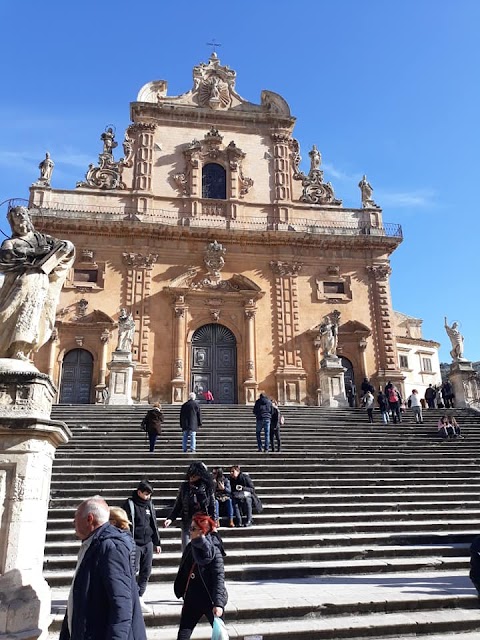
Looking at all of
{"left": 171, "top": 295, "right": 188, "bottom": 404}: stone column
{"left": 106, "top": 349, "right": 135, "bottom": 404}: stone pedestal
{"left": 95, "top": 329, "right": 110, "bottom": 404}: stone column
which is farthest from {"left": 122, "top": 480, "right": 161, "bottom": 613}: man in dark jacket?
{"left": 171, "top": 295, "right": 188, "bottom": 404}: stone column

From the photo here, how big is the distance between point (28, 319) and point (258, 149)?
24454 millimetres

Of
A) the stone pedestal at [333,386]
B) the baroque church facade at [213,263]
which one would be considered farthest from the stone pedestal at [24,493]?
the baroque church facade at [213,263]

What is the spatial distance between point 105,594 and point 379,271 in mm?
24707

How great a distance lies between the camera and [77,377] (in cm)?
2258

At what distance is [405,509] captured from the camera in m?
9.40

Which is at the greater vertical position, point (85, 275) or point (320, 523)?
point (85, 275)

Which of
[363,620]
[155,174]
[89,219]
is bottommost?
[363,620]

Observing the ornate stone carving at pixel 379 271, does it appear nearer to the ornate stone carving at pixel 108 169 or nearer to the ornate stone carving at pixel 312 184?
the ornate stone carving at pixel 312 184

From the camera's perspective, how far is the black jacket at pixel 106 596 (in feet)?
9.32

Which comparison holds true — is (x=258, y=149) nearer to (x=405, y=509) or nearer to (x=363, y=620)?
(x=405, y=509)

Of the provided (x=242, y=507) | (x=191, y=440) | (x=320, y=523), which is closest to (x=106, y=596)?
(x=242, y=507)

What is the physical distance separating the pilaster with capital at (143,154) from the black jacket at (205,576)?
2351cm

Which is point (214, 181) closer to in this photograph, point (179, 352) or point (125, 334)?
point (179, 352)

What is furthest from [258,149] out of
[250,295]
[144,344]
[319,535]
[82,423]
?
[319,535]
